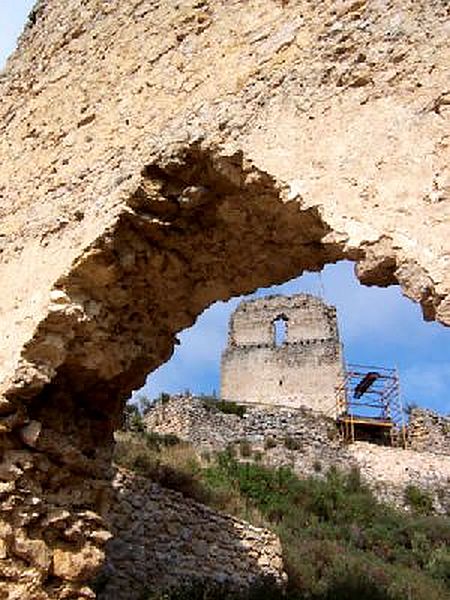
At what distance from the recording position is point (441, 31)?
136 inches

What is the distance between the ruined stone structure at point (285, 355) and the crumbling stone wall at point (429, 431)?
4.34m

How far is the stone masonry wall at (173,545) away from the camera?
278 inches

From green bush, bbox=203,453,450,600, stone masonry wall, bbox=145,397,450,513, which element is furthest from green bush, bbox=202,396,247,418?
green bush, bbox=203,453,450,600

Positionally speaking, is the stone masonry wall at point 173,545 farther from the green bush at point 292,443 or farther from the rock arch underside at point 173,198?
the green bush at point 292,443

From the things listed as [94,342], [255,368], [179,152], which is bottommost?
[94,342]

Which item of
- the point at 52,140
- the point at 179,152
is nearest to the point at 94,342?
the point at 179,152

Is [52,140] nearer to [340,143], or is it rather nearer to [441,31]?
[340,143]

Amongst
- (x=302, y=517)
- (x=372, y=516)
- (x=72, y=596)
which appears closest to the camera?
(x=72, y=596)

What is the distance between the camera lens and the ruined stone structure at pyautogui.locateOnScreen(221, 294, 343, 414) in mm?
22266

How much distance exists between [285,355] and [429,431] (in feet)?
22.8

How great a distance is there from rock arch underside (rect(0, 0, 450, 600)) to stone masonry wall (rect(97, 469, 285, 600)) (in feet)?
8.37

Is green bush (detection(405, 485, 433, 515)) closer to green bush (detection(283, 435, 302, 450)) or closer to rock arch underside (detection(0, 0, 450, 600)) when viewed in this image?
green bush (detection(283, 435, 302, 450))

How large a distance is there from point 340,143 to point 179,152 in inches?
41.7

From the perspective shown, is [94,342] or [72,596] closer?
[72,596]
